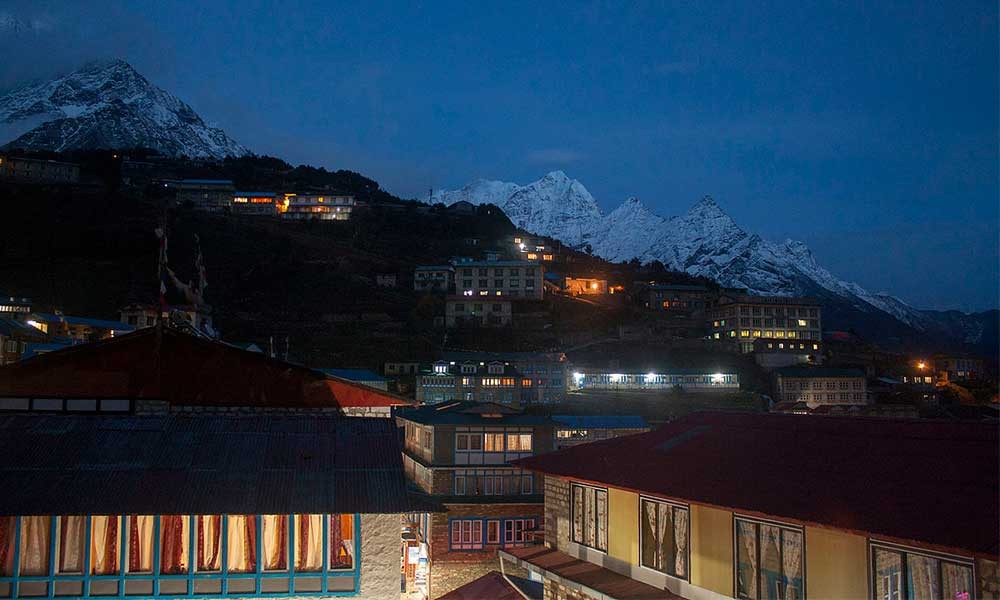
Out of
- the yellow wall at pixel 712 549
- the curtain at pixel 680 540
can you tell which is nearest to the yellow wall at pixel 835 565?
the yellow wall at pixel 712 549

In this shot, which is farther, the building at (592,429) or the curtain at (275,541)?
the building at (592,429)

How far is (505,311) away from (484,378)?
24670mm

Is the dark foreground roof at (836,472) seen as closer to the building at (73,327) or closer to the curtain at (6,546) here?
the curtain at (6,546)

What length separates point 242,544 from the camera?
383 inches

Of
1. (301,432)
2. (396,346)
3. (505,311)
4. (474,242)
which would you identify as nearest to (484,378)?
(396,346)

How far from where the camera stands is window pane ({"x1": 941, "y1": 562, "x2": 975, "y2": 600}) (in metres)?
7.17

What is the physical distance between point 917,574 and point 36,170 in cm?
12847

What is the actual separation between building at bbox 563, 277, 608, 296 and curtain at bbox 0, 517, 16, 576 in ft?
297

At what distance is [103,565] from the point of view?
949 centimetres

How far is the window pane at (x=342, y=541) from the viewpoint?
32.4 feet

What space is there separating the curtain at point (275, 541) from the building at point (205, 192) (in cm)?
11011

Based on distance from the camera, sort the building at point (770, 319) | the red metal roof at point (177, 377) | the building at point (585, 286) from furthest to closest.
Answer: the building at point (585, 286), the building at point (770, 319), the red metal roof at point (177, 377)

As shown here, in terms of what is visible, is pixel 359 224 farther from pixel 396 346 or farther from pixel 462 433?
pixel 462 433

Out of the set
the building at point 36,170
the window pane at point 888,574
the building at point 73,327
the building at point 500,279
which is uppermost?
the building at point 36,170
